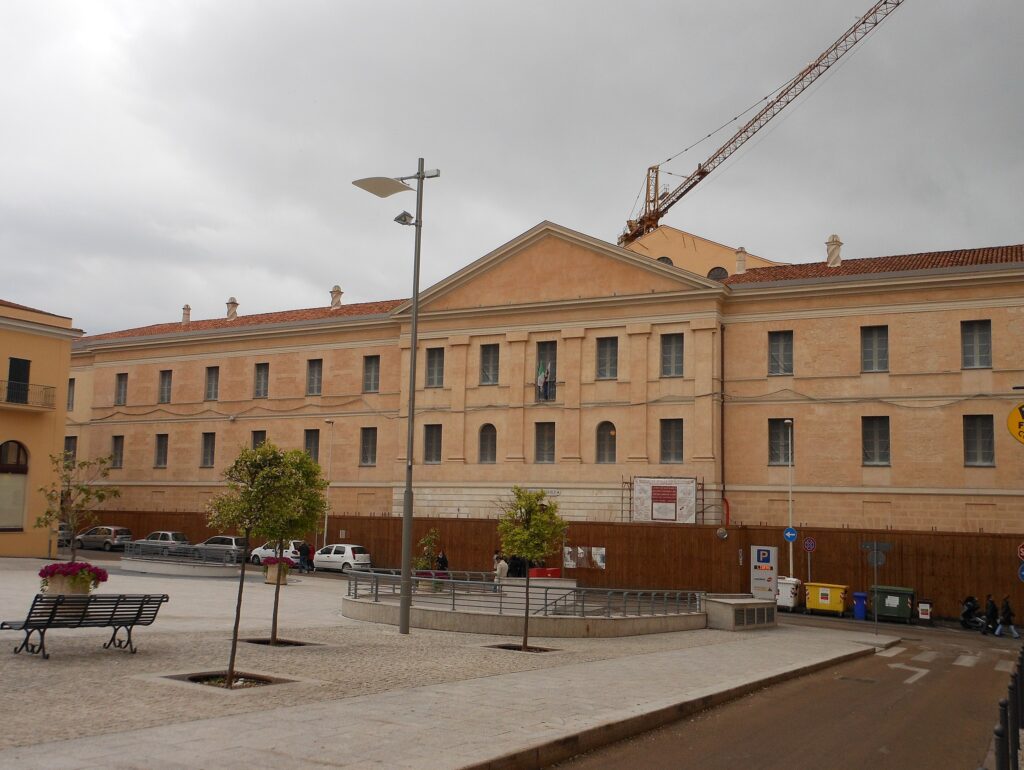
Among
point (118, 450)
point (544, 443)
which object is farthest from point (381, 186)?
point (118, 450)

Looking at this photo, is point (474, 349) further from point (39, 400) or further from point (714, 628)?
point (714, 628)

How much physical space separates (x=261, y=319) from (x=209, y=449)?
7768 mm

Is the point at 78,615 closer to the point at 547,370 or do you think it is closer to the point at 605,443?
the point at 605,443

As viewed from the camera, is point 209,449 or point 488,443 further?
point 209,449

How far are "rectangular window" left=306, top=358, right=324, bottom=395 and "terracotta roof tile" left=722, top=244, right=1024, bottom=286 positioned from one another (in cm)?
2075

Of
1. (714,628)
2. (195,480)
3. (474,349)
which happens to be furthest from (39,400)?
(714,628)

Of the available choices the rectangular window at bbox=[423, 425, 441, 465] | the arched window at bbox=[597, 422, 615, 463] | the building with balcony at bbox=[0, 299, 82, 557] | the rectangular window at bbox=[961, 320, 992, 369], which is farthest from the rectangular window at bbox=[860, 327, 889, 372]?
the building with balcony at bbox=[0, 299, 82, 557]

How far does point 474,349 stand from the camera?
150ft

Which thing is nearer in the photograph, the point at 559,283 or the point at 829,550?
the point at 829,550

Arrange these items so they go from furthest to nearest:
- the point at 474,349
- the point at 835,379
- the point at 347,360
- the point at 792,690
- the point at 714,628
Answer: the point at 347,360 < the point at 474,349 < the point at 835,379 < the point at 714,628 < the point at 792,690

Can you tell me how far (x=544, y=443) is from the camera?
4381 cm

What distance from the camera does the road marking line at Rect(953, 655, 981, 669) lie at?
2186 centimetres

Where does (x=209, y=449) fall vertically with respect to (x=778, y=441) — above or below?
below

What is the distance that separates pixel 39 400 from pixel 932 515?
35484mm
